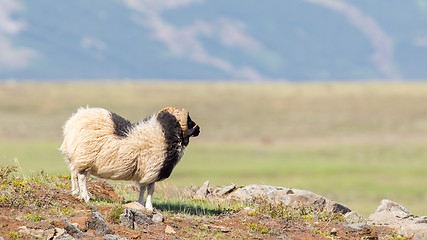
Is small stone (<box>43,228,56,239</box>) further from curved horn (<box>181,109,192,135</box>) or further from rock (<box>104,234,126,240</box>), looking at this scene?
A: curved horn (<box>181,109,192,135</box>)

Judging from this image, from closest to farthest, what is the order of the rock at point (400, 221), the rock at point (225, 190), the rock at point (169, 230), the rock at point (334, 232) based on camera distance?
the rock at point (169, 230) < the rock at point (334, 232) < the rock at point (400, 221) < the rock at point (225, 190)

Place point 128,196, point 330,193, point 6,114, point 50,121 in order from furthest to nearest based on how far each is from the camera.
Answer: point 6,114, point 50,121, point 330,193, point 128,196

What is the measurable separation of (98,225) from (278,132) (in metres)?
73.2

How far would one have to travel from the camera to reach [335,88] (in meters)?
120

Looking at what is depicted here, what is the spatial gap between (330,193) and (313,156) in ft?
73.8

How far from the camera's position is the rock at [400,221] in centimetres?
1330

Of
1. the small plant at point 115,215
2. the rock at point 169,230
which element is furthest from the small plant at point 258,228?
the small plant at point 115,215

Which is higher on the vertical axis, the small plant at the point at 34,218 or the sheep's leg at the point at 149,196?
the sheep's leg at the point at 149,196

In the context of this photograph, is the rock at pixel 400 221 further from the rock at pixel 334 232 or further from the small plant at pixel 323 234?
the small plant at pixel 323 234

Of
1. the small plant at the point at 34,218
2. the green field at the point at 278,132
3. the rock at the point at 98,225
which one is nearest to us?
the rock at the point at 98,225

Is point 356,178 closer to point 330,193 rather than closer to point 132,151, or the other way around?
point 330,193

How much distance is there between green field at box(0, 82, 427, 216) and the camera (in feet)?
146

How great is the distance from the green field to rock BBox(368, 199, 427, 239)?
8158mm

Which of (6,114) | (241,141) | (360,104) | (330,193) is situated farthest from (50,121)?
(330,193)
